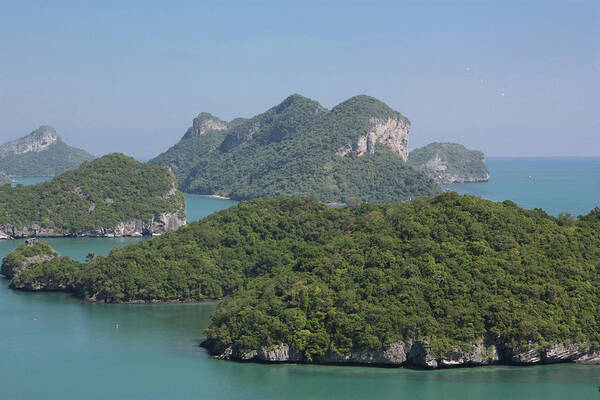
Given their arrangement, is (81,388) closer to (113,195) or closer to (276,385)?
(276,385)

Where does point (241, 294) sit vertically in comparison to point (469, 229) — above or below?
below

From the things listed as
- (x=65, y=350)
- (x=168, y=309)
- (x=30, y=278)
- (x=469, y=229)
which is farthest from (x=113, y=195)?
(x=469, y=229)

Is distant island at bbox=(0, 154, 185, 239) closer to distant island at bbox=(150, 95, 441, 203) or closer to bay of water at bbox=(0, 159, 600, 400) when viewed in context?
distant island at bbox=(150, 95, 441, 203)

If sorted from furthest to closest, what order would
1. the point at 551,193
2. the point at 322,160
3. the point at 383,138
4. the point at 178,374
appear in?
the point at 383,138, the point at 322,160, the point at 551,193, the point at 178,374

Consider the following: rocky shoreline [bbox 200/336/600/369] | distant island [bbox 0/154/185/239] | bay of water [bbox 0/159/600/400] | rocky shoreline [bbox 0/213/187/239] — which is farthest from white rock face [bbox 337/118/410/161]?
rocky shoreline [bbox 200/336/600/369]

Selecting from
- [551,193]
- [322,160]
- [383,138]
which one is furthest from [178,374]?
[383,138]

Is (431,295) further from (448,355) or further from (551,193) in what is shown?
(551,193)

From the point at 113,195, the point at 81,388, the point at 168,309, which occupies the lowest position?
the point at 81,388

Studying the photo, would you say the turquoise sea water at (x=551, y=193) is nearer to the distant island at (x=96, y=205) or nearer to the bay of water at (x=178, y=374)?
the distant island at (x=96, y=205)
